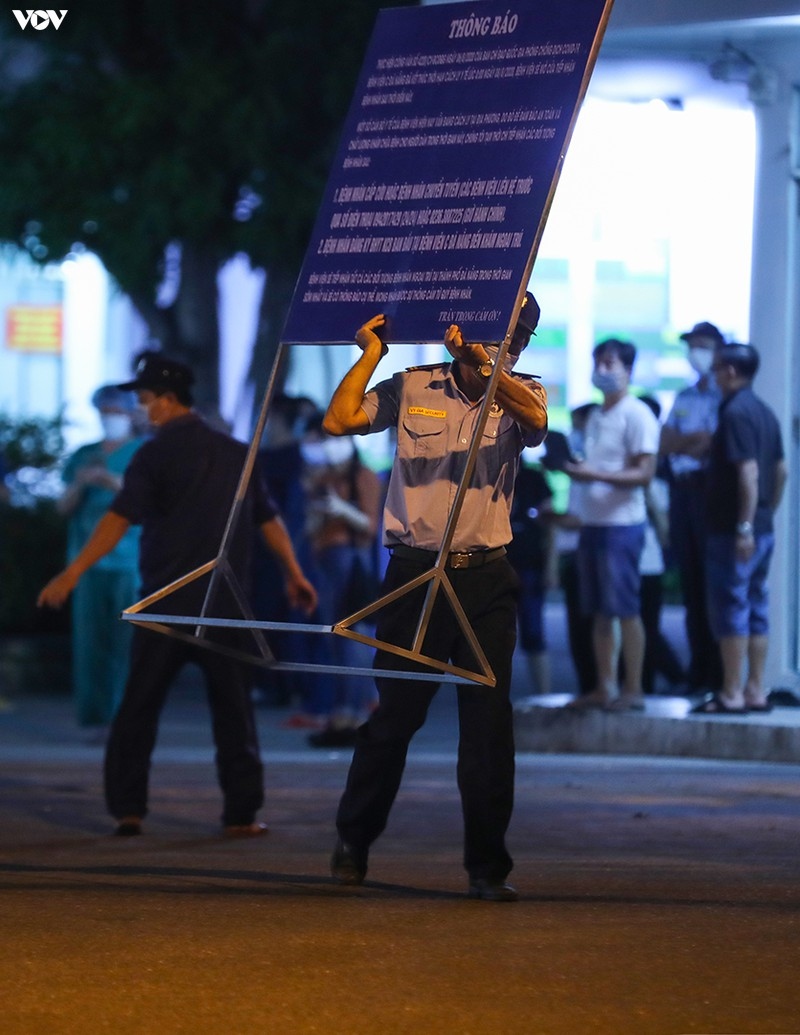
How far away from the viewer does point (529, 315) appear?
6.56m

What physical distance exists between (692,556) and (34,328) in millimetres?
30256

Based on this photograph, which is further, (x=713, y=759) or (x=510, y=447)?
(x=713, y=759)

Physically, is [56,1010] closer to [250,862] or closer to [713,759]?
[250,862]

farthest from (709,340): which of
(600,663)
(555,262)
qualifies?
(555,262)

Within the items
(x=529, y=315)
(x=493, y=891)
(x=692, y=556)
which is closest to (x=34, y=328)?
(x=692, y=556)

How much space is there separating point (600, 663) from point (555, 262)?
4.94m

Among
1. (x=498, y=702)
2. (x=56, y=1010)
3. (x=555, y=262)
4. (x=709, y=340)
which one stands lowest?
(x=56, y=1010)

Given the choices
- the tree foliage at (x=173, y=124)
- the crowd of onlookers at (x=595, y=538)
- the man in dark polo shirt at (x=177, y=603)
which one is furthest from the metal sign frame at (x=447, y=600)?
the tree foliage at (x=173, y=124)

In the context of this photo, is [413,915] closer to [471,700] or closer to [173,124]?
[471,700]

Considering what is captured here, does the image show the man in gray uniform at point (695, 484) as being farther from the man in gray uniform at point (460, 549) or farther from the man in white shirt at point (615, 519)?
the man in gray uniform at point (460, 549)

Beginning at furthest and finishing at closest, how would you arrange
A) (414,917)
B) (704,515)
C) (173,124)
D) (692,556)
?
1. (173,124)
2. (692,556)
3. (704,515)
4. (414,917)

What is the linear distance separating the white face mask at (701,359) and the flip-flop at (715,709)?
2.08 meters

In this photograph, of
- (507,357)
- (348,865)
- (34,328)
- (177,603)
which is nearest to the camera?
(507,357)

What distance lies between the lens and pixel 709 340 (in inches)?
461
